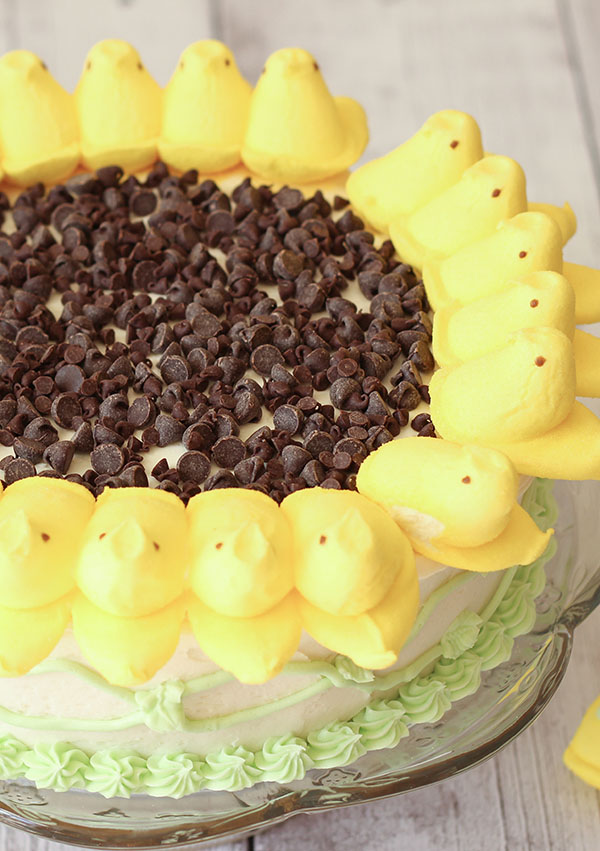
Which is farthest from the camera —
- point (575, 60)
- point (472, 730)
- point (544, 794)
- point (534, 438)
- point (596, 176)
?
point (575, 60)

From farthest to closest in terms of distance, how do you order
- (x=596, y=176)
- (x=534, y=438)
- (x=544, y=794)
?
1. (x=596, y=176)
2. (x=544, y=794)
3. (x=534, y=438)

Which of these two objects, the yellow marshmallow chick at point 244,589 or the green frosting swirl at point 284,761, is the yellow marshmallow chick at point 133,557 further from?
the green frosting swirl at point 284,761

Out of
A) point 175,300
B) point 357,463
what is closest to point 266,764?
point 357,463

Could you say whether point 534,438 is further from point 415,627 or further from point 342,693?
point 342,693

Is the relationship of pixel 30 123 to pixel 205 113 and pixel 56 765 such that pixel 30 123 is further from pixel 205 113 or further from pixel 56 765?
pixel 56 765

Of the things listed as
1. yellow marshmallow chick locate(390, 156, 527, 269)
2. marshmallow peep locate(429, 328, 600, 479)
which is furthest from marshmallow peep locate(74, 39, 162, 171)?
marshmallow peep locate(429, 328, 600, 479)

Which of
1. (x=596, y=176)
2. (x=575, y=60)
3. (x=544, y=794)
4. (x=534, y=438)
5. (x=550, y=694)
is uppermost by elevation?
(x=575, y=60)

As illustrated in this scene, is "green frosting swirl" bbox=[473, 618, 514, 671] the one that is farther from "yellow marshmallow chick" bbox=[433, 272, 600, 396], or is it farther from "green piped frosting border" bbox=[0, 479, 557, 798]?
"yellow marshmallow chick" bbox=[433, 272, 600, 396]

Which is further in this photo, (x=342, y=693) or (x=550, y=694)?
(x=550, y=694)

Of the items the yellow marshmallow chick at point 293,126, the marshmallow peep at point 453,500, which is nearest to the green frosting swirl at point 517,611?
the marshmallow peep at point 453,500
